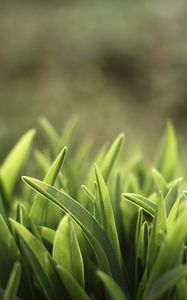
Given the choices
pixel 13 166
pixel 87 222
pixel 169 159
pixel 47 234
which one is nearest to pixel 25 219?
pixel 47 234

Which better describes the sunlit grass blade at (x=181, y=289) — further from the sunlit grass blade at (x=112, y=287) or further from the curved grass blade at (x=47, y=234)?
the curved grass blade at (x=47, y=234)

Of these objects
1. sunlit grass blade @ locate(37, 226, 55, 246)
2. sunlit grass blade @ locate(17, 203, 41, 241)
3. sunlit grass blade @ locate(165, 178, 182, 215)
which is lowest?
sunlit grass blade @ locate(165, 178, 182, 215)

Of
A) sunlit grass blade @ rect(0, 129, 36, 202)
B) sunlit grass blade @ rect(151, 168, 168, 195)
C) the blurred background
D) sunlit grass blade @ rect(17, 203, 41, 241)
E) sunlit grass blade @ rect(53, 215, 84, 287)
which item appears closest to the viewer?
sunlit grass blade @ rect(53, 215, 84, 287)

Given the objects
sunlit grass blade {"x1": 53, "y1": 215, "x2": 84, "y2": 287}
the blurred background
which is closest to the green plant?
sunlit grass blade {"x1": 53, "y1": 215, "x2": 84, "y2": 287}

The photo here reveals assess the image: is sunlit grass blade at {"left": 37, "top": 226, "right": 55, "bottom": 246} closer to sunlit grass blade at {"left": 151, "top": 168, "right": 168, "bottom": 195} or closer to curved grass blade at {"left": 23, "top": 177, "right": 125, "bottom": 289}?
curved grass blade at {"left": 23, "top": 177, "right": 125, "bottom": 289}

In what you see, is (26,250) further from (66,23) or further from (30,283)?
(66,23)

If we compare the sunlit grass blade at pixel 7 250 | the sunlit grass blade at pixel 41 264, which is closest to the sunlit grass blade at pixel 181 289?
the sunlit grass blade at pixel 41 264

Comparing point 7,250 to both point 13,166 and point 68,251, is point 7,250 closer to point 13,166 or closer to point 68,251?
point 68,251
